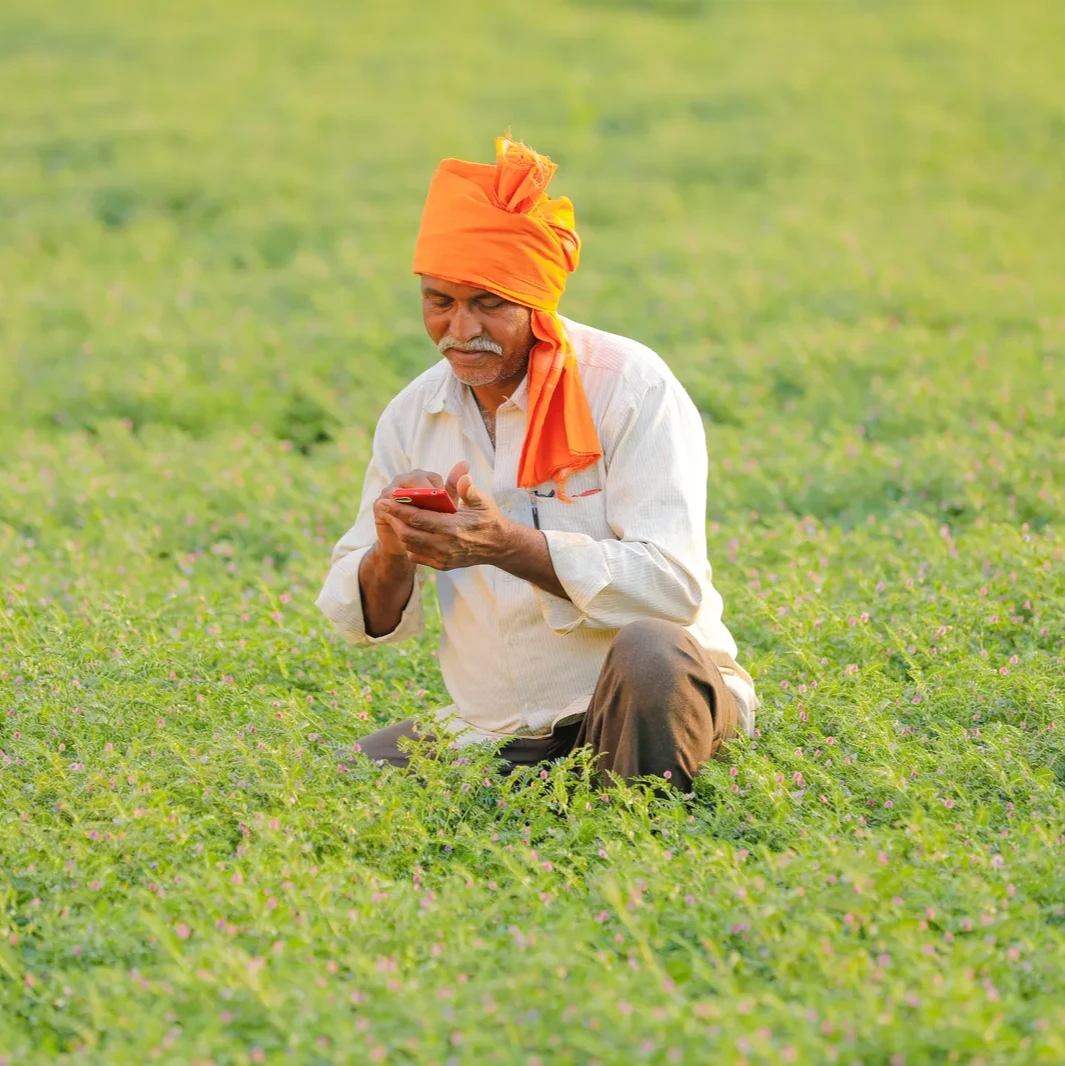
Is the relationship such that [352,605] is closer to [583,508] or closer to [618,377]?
[583,508]

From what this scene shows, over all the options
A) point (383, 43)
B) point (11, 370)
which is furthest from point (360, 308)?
point (383, 43)

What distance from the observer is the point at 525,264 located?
4.42 meters

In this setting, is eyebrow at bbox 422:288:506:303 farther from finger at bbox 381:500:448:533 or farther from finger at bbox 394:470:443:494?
finger at bbox 381:500:448:533

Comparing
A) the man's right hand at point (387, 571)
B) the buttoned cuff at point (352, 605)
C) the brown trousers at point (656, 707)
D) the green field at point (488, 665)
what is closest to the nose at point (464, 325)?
the man's right hand at point (387, 571)

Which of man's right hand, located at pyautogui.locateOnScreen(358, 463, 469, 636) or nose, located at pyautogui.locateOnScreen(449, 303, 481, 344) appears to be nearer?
man's right hand, located at pyautogui.locateOnScreen(358, 463, 469, 636)

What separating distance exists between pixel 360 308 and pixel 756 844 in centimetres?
699

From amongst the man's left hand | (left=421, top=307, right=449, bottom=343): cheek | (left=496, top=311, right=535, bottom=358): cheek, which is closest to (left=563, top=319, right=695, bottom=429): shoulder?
(left=496, top=311, right=535, bottom=358): cheek

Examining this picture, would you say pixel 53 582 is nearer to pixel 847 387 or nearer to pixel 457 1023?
pixel 457 1023

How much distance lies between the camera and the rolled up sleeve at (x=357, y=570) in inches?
182

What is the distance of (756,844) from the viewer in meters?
4.20

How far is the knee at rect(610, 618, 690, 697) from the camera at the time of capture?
413 centimetres

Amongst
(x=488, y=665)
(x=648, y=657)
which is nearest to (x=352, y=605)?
(x=488, y=665)

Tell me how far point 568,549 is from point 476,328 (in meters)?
0.71

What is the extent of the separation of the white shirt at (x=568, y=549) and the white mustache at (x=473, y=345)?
162 mm
